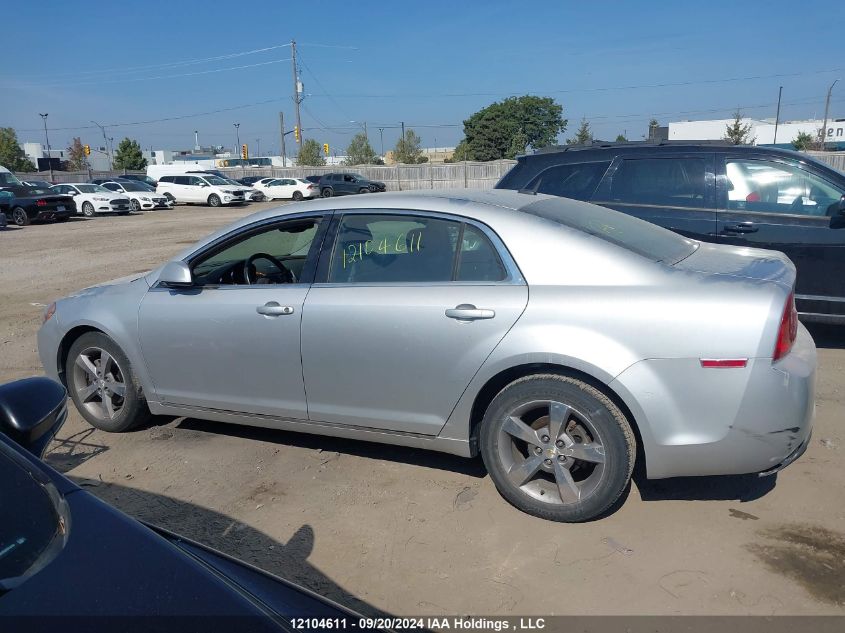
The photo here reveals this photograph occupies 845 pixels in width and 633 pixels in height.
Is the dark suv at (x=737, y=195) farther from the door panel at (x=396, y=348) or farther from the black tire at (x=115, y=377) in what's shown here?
the black tire at (x=115, y=377)

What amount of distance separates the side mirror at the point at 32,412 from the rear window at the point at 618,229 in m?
2.45

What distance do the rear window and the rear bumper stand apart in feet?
2.35

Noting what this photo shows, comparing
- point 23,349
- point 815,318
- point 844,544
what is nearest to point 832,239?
point 815,318

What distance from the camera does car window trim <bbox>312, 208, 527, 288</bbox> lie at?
11.6 feet

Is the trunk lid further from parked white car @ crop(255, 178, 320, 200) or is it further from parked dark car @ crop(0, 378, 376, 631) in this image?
parked white car @ crop(255, 178, 320, 200)

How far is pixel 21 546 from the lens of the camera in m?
1.78

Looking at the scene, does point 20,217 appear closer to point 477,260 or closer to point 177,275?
point 177,275

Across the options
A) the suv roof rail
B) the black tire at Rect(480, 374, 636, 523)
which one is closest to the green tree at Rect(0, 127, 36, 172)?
the suv roof rail

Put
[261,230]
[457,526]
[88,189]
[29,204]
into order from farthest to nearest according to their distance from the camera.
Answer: [88,189]
[29,204]
[261,230]
[457,526]

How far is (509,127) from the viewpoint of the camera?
278 ft

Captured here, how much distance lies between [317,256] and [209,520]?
1.59 metres

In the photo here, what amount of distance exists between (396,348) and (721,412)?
1.62 m

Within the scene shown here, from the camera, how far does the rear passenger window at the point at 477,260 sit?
3592 millimetres

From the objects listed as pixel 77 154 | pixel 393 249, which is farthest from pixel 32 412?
pixel 77 154
